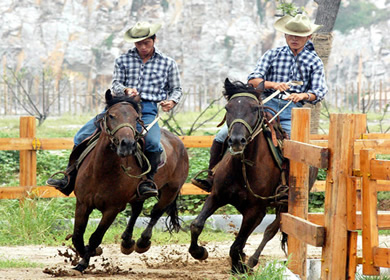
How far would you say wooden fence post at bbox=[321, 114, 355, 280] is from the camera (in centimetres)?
482

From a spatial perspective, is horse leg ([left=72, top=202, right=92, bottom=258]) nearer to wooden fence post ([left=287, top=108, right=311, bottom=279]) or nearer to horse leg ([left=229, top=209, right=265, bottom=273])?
horse leg ([left=229, top=209, right=265, bottom=273])

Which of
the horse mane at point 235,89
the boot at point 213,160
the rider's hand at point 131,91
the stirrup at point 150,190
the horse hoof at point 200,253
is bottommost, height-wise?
the horse hoof at point 200,253

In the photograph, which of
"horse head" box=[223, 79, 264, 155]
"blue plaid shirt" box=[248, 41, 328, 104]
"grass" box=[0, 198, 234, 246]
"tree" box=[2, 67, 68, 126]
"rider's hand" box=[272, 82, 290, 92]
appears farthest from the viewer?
"tree" box=[2, 67, 68, 126]

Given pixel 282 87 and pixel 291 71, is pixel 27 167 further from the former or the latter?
pixel 282 87

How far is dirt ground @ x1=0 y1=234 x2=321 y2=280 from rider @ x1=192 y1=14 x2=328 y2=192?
1.01 metres

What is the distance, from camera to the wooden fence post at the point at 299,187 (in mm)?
5887

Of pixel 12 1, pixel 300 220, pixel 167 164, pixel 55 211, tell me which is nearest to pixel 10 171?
pixel 55 211

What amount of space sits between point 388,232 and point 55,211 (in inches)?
190

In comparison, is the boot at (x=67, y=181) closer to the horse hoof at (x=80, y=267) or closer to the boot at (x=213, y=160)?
the horse hoof at (x=80, y=267)

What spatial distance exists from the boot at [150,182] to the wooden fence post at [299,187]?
1.91 meters

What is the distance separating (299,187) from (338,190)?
1115 millimetres

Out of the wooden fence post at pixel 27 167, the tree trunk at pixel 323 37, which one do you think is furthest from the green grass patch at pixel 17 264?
the tree trunk at pixel 323 37

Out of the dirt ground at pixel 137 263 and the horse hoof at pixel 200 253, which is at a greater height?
the horse hoof at pixel 200 253

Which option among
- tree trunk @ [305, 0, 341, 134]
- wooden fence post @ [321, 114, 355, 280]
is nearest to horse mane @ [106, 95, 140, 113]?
wooden fence post @ [321, 114, 355, 280]
